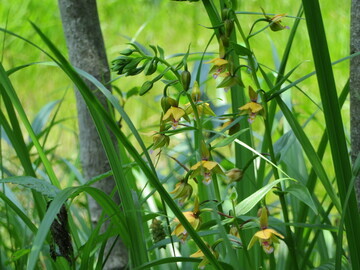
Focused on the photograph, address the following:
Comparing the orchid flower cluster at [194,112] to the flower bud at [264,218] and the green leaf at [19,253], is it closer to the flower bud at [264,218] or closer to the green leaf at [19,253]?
the flower bud at [264,218]

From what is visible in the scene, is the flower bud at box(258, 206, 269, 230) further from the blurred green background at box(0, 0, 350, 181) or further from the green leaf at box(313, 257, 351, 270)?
the blurred green background at box(0, 0, 350, 181)

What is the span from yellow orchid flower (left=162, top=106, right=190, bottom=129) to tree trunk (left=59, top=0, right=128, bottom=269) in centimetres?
36

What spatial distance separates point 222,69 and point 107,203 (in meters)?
0.20

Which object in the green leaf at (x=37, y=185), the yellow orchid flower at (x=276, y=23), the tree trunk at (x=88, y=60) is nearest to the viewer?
the green leaf at (x=37, y=185)

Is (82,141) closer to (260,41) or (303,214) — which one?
(303,214)

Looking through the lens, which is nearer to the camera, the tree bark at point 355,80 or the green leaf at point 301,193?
the green leaf at point 301,193

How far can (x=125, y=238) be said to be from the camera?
672mm

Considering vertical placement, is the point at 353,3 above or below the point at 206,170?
above

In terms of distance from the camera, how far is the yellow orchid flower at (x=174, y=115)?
2.10ft

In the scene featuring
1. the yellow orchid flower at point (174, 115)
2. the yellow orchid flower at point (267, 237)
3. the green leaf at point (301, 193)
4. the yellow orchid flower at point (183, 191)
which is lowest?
the yellow orchid flower at point (267, 237)

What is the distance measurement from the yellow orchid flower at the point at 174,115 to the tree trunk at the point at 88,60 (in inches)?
14.2

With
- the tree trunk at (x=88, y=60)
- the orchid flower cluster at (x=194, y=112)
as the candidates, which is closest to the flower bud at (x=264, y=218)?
the orchid flower cluster at (x=194, y=112)

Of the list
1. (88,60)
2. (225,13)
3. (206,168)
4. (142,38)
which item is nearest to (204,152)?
(206,168)

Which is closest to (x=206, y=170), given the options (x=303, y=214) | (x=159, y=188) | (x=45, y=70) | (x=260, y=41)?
(x=159, y=188)
